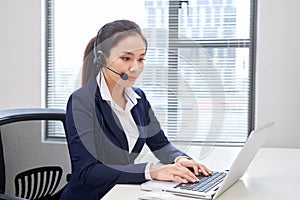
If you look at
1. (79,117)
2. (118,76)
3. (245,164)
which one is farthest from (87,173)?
(245,164)

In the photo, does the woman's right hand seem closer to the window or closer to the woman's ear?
the woman's ear

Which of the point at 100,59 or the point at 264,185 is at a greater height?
the point at 100,59

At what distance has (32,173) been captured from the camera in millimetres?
1637

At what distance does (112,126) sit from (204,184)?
0.45 metres

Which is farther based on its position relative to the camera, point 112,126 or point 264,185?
point 112,126

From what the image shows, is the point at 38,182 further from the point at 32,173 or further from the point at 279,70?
the point at 279,70

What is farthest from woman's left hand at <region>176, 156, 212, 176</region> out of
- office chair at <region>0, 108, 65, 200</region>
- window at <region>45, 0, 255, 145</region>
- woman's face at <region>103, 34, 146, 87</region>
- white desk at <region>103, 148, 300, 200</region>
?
window at <region>45, 0, 255, 145</region>

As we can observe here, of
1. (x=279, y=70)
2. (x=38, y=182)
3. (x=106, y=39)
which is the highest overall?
(x=106, y=39)

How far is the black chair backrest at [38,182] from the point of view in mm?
1573

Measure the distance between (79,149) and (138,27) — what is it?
503 mm

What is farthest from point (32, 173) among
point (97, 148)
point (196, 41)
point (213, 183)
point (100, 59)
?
point (196, 41)

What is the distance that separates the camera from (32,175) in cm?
164

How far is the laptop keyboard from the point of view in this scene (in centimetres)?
110

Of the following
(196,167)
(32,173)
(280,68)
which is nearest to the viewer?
(196,167)
